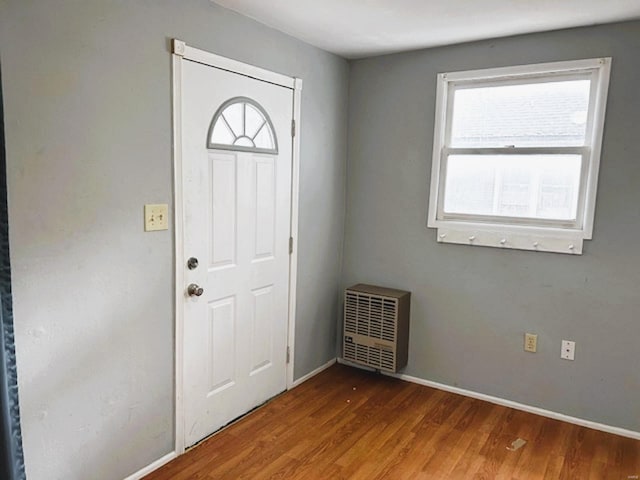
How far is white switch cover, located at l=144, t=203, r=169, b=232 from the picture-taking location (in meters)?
2.07

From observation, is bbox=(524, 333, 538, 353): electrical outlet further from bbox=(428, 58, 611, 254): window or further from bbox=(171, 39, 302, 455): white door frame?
bbox=(171, 39, 302, 455): white door frame

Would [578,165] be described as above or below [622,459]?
above

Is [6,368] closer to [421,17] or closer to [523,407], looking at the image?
[421,17]

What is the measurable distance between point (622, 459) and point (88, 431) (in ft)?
8.51

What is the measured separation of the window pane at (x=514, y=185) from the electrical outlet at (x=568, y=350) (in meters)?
0.74

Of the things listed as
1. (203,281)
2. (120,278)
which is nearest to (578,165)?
(203,281)

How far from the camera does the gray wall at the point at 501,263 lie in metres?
2.53

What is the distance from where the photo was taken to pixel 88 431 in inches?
75.7

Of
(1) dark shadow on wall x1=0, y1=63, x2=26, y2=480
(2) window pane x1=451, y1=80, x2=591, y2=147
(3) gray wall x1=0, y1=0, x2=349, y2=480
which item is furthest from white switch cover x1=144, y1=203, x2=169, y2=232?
(2) window pane x1=451, y1=80, x2=591, y2=147

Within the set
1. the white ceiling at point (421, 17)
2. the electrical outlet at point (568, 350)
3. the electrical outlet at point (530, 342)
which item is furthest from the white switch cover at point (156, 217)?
the electrical outlet at point (568, 350)

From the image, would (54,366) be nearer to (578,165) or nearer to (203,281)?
(203,281)

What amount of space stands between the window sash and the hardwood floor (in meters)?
1.18

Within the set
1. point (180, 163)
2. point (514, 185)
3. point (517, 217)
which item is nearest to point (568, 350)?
point (517, 217)

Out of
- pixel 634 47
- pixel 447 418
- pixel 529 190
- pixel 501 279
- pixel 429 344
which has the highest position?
pixel 634 47
